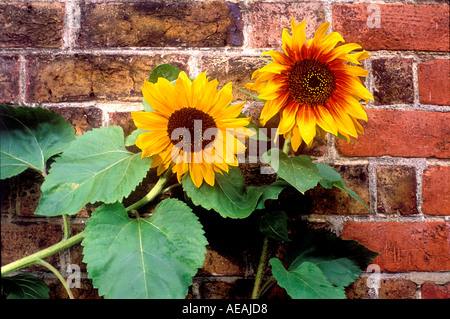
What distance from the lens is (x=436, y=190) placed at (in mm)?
619

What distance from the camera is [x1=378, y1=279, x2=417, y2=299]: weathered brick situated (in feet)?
2.01

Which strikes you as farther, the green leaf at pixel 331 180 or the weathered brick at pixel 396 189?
the weathered brick at pixel 396 189

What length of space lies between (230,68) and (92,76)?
26 centimetres

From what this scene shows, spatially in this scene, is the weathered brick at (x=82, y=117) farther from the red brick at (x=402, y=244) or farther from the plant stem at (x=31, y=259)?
the red brick at (x=402, y=244)

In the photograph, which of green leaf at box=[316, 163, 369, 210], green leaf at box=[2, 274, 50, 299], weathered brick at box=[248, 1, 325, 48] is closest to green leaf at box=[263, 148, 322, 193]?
green leaf at box=[316, 163, 369, 210]

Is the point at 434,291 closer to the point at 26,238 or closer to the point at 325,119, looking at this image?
the point at 325,119

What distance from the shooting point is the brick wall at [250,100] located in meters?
0.60

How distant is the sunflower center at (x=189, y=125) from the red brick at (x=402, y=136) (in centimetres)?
28

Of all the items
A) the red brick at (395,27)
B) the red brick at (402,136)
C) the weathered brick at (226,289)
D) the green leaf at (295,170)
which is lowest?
the weathered brick at (226,289)

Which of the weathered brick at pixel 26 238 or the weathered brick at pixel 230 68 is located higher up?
the weathered brick at pixel 230 68

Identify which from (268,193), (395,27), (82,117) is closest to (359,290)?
(268,193)

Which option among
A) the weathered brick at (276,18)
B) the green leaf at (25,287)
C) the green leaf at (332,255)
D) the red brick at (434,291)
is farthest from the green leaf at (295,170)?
the green leaf at (25,287)

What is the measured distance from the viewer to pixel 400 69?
626 millimetres
